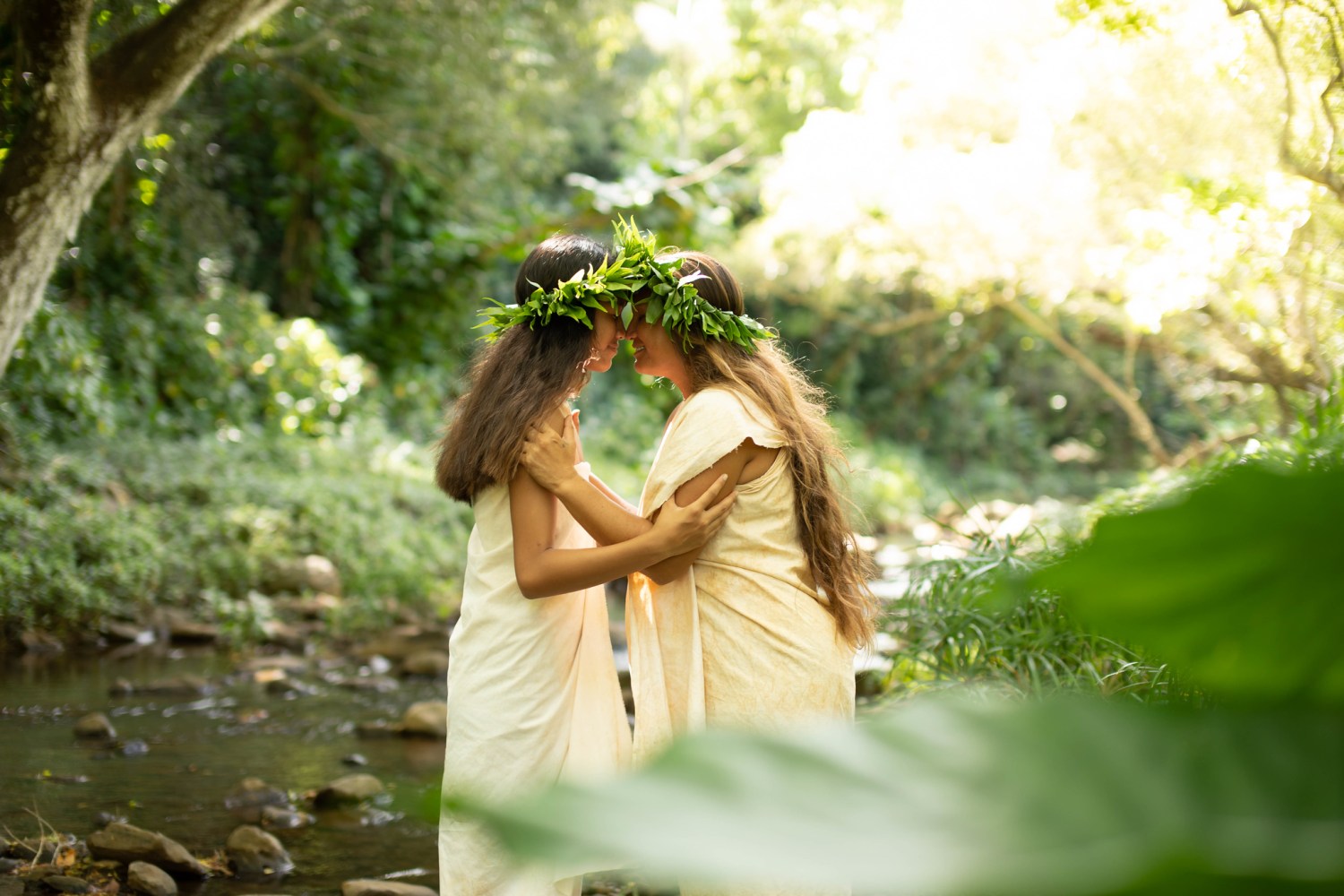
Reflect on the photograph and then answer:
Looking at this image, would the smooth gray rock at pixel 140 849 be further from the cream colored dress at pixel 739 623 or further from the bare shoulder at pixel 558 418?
the bare shoulder at pixel 558 418

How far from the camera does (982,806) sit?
0.31m

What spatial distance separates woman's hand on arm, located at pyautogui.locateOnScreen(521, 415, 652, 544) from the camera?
2713 mm

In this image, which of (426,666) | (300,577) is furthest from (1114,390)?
(300,577)

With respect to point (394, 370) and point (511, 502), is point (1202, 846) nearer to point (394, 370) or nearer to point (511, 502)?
point (511, 502)

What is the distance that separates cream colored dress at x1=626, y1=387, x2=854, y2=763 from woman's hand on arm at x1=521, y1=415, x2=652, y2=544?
0.31 feet

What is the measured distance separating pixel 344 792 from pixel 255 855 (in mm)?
802

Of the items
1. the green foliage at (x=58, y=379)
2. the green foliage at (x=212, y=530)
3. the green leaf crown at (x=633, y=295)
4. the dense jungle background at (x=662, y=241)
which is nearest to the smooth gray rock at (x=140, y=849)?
the dense jungle background at (x=662, y=241)

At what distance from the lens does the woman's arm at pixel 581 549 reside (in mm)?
2648

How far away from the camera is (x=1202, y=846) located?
0.28m

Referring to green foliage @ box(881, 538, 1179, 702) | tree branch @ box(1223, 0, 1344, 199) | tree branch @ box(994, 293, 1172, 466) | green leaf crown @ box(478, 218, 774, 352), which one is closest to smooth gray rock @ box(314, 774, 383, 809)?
green foliage @ box(881, 538, 1179, 702)

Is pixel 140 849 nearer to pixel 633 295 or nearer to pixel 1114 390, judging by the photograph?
pixel 633 295

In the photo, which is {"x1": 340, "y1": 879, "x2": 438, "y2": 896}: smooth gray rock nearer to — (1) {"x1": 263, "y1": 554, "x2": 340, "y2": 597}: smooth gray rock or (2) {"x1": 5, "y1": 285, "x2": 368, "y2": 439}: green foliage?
(1) {"x1": 263, "y1": 554, "x2": 340, "y2": 597}: smooth gray rock

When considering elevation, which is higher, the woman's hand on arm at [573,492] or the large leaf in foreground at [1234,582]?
the woman's hand on arm at [573,492]

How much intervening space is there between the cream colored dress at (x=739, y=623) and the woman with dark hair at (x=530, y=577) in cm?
13
